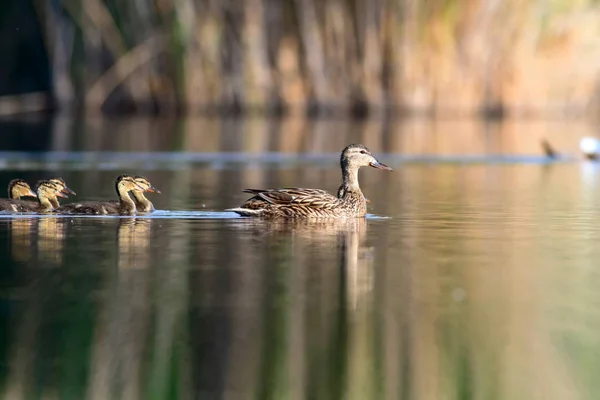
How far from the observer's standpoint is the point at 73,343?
6.27 m

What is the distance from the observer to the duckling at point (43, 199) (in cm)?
1152

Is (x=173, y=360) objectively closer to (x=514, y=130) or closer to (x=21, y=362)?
(x=21, y=362)

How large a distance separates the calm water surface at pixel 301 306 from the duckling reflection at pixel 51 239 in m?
0.02

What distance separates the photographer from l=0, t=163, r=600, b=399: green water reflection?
5691mm

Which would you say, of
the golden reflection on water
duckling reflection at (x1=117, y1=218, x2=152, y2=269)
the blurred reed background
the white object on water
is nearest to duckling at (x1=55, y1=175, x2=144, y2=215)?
duckling reflection at (x1=117, y1=218, x2=152, y2=269)

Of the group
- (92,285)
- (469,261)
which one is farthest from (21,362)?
(469,261)

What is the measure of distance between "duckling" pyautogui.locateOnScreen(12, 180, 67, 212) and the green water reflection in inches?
16.6

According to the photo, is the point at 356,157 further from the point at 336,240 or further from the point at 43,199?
the point at 43,199

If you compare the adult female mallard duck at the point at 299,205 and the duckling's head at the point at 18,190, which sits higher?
the duckling's head at the point at 18,190

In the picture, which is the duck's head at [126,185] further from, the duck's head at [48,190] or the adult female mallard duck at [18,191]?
the adult female mallard duck at [18,191]

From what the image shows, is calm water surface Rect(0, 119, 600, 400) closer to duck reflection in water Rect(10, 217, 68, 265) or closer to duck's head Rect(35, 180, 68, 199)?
duck reflection in water Rect(10, 217, 68, 265)

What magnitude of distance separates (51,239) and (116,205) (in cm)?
187

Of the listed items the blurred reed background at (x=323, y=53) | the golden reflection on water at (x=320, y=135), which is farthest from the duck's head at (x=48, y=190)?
the blurred reed background at (x=323, y=53)

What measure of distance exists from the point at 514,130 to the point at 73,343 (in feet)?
65.8
